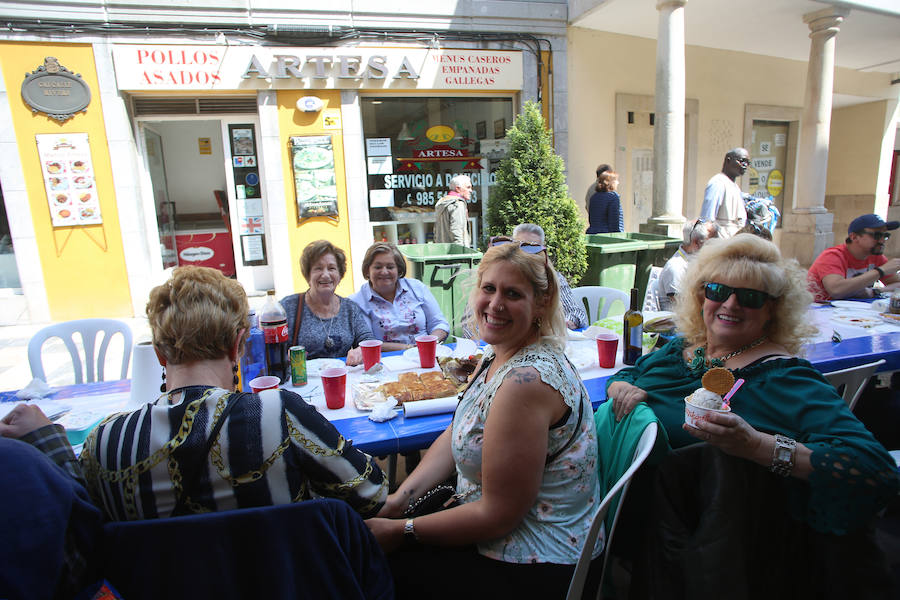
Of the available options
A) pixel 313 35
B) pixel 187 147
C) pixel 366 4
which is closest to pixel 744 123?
pixel 366 4

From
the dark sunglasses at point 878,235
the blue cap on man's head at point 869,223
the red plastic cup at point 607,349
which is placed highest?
the blue cap on man's head at point 869,223

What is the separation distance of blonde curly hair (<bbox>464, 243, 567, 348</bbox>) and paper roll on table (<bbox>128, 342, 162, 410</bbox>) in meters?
1.39

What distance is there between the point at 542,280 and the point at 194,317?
3.40 ft

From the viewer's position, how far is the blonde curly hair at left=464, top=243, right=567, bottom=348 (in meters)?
1.75

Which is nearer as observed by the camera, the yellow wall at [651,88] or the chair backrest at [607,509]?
the chair backrest at [607,509]

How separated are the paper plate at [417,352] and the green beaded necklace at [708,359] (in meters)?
1.22

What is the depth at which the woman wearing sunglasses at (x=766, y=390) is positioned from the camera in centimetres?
145

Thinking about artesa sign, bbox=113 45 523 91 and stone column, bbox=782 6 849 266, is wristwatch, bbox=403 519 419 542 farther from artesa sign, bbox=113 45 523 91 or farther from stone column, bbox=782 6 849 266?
stone column, bbox=782 6 849 266

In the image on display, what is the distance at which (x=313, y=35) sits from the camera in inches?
277

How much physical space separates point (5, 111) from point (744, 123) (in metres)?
→ 11.5

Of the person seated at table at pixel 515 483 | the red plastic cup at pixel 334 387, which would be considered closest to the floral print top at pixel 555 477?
the person seated at table at pixel 515 483

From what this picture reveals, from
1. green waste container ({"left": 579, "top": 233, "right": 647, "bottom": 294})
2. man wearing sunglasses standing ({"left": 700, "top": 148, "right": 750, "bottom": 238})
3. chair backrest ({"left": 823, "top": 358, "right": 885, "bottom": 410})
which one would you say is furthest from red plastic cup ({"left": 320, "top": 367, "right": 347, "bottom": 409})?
man wearing sunglasses standing ({"left": 700, "top": 148, "right": 750, "bottom": 238})

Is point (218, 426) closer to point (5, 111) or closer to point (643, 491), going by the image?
point (643, 491)

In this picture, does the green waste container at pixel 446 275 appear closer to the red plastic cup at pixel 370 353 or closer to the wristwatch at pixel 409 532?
the red plastic cup at pixel 370 353
